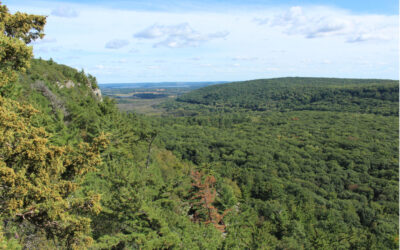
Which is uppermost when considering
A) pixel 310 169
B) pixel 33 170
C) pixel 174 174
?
pixel 33 170

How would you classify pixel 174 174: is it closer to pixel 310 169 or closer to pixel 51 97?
pixel 51 97

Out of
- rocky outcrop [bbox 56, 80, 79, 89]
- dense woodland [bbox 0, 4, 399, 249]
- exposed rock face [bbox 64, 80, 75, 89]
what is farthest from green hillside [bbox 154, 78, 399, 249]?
exposed rock face [bbox 64, 80, 75, 89]

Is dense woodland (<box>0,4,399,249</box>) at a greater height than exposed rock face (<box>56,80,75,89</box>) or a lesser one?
lesser

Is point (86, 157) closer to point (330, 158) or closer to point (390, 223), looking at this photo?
point (390, 223)

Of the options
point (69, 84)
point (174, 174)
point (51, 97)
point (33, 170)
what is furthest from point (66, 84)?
point (33, 170)

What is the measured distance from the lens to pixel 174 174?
1640 inches

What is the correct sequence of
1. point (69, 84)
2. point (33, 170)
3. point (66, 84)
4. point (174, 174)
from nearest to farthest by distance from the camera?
point (33, 170)
point (174, 174)
point (66, 84)
point (69, 84)

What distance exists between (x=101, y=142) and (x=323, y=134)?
13164 centimetres

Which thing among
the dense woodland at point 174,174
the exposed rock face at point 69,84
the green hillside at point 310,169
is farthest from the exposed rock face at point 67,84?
the green hillside at point 310,169

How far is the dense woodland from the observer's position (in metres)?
7.64

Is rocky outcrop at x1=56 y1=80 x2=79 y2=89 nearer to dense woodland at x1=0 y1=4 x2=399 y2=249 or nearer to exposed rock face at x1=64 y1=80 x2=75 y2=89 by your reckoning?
exposed rock face at x1=64 y1=80 x2=75 y2=89

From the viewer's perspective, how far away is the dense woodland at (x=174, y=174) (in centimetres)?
764

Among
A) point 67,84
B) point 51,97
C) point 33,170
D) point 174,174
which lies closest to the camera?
point 33,170

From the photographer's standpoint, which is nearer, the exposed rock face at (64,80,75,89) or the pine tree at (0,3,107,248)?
the pine tree at (0,3,107,248)
